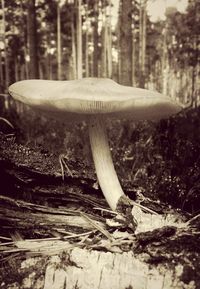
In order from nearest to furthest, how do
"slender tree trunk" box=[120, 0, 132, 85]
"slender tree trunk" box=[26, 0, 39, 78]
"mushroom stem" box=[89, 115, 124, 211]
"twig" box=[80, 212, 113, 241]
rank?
"twig" box=[80, 212, 113, 241]
"mushroom stem" box=[89, 115, 124, 211]
"slender tree trunk" box=[120, 0, 132, 85]
"slender tree trunk" box=[26, 0, 39, 78]

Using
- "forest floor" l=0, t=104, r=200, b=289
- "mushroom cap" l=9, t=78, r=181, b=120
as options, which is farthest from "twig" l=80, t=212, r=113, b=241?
"mushroom cap" l=9, t=78, r=181, b=120

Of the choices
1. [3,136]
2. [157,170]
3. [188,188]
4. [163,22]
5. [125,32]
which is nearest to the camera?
[3,136]

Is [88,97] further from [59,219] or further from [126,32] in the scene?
[126,32]

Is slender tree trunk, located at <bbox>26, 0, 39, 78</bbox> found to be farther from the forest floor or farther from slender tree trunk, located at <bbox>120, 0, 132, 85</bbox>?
the forest floor

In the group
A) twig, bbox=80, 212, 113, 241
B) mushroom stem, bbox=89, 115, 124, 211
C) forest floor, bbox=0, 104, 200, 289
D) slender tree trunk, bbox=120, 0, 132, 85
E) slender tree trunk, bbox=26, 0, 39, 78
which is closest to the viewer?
forest floor, bbox=0, 104, 200, 289

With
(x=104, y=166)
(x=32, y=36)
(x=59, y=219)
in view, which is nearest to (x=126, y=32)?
(x=32, y=36)

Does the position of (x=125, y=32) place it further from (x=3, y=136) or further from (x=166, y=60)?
(x=166, y=60)

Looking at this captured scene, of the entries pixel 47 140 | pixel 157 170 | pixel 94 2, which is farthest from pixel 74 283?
pixel 94 2
